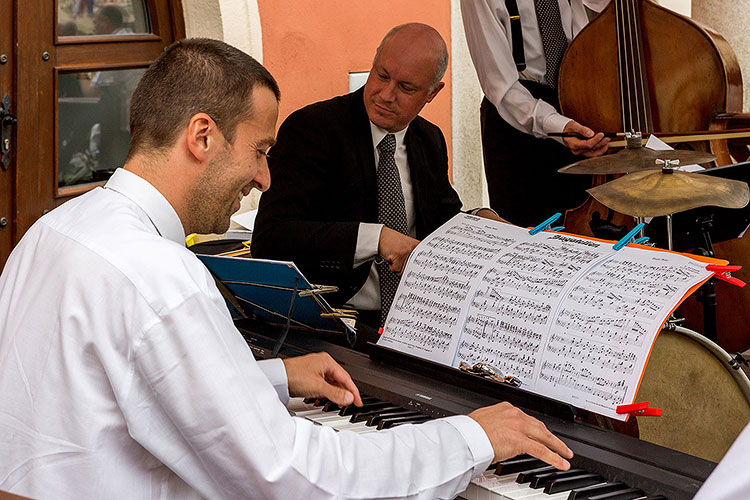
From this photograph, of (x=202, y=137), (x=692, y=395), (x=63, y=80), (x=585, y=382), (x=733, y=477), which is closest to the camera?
(x=733, y=477)

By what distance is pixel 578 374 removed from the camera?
1.75 meters

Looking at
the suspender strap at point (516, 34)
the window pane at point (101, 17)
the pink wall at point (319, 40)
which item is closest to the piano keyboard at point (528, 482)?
the suspender strap at point (516, 34)

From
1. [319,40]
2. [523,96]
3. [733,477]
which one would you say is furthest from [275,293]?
[319,40]

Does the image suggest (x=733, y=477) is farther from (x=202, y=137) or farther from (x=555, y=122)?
(x=555, y=122)

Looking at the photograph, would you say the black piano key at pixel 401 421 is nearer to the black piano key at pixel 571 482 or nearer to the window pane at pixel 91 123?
the black piano key at pixel 571 482

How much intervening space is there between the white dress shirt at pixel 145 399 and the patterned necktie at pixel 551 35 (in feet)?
9.04

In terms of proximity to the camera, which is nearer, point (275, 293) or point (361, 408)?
point (361, 408)

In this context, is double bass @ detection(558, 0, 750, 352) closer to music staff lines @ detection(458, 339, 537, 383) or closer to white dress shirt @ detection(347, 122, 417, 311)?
white dress shirt @ detection(347, 122, 417, 311)

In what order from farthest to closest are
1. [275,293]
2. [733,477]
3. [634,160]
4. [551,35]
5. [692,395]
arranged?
[551,35]
[634,160]
[275,293]
[692,395]
[733,477]

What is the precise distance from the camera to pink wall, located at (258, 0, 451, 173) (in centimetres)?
482

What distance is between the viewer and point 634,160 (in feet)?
9.25

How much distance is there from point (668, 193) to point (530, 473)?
104 centimetres

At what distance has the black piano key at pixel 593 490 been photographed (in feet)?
4.92

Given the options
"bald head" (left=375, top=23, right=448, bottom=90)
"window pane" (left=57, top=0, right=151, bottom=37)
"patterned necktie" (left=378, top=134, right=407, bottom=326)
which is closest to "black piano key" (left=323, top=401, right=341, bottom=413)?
"patterned necktie" (left=378, top=134, right=407, bottom=326)
